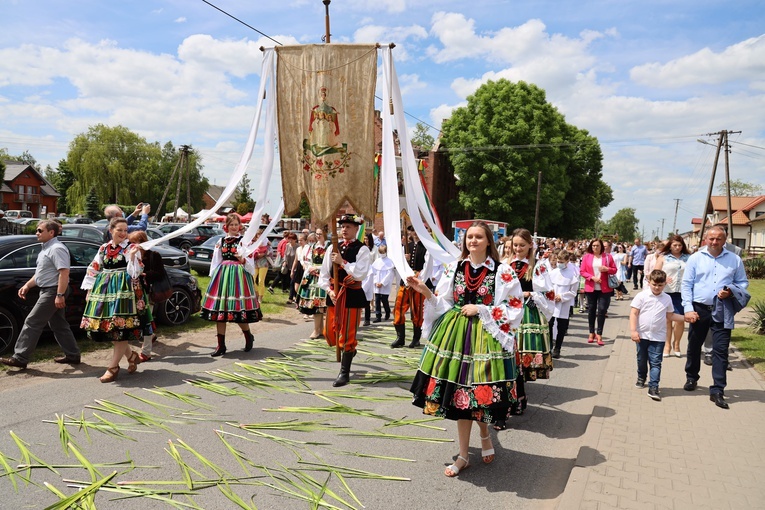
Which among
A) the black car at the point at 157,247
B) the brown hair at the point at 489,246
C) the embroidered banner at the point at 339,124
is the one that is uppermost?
the embroidered banner at the point at 339,124

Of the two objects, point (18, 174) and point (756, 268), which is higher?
point (18, 174)

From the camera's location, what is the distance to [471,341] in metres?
4.31

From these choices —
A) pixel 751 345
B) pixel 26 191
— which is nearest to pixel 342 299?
pixel 751 345

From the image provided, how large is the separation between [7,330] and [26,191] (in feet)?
250

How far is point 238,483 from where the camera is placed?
4.10 meters

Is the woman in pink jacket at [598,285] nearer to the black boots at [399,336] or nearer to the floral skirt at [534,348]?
the black boots at [399,336]

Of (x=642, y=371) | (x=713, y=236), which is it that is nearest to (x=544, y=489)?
(x=642, y=371)

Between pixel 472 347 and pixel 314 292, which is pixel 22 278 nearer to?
pixel 314 292

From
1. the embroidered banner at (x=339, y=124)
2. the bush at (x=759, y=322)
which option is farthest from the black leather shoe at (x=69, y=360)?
the bush at (x=759, y=322)

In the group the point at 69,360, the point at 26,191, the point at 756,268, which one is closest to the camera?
the point at 69,360

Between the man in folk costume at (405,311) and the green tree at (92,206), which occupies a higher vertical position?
the green tree at (92,206)

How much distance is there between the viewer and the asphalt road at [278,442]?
158 inches

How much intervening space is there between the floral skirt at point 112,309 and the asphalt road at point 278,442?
631 mm

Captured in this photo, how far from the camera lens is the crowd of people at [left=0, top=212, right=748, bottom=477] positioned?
4305mm
